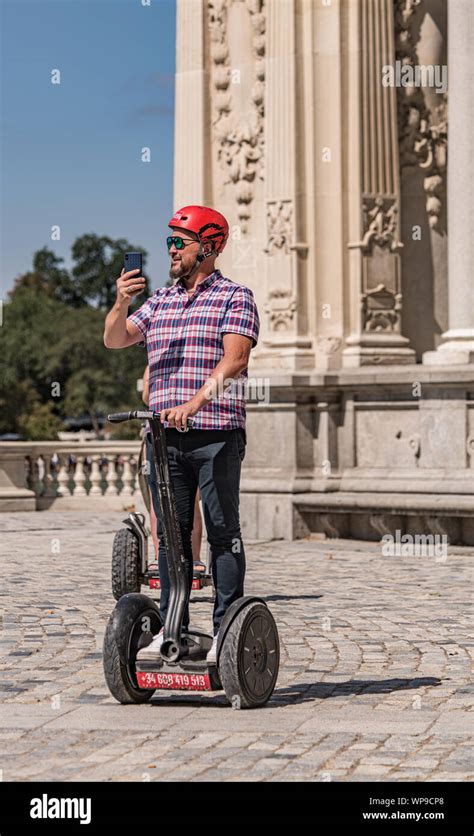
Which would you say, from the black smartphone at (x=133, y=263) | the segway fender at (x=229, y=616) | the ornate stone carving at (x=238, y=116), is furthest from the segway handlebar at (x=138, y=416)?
the ornate stone carving at (x=238, y=116)

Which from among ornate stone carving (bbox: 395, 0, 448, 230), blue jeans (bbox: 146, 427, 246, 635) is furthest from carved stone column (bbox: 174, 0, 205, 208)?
blue jeans (bbox: 146, 427, 246, 635)

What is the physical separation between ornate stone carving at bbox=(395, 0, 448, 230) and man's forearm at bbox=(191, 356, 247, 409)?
1087cm

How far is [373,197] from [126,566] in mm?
7133

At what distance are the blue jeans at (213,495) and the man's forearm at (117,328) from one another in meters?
0.43

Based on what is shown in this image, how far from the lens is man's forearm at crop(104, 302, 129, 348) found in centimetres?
691

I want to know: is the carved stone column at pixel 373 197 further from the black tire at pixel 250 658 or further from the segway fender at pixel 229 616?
the segway fender at pixel 229 616

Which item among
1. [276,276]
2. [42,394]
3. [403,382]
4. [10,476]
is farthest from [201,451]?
[42,394]

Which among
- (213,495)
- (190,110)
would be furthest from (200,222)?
(190,110)

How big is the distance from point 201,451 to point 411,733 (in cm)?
143

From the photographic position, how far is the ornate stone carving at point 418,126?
1716 cm

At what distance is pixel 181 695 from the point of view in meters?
7.38

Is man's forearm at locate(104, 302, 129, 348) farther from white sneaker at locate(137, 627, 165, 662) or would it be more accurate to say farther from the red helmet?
white sneaker at locate(137, 627, 165, 662)

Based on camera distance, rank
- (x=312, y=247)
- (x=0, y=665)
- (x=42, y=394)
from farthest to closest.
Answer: (x=42, y=394) < (x=312, y=247) < (x=0, y=665)

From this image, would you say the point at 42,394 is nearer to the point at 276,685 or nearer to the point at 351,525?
the point at 351,525
